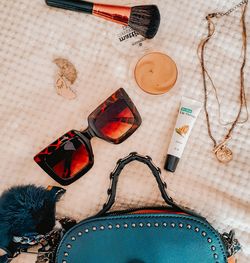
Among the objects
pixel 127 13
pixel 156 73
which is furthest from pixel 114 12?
pixel 156 73

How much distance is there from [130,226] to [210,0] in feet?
1.45

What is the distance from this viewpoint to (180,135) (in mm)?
875

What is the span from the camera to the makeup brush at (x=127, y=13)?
0.87 metres

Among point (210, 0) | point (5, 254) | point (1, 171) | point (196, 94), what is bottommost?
point (5, 254)

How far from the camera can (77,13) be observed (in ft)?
2.95

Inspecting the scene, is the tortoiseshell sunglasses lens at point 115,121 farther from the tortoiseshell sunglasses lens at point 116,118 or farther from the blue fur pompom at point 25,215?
the blue fur pompom at point 25,215

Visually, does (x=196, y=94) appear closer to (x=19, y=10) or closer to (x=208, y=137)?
(x=208, y=137)

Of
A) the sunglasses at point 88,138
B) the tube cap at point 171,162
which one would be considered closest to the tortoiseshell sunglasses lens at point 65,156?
the sunglasses at point 88,138

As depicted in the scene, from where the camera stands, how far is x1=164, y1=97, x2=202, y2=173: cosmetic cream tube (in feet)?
2.87

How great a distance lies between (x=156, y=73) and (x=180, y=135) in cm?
12

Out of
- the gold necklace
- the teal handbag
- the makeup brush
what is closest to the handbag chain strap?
the teal handbag

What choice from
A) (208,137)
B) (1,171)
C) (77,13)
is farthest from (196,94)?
(1,171)

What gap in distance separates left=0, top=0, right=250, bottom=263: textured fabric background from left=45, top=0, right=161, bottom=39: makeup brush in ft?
0.08

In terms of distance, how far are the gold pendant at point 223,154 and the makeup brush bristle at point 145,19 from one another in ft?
0.80
